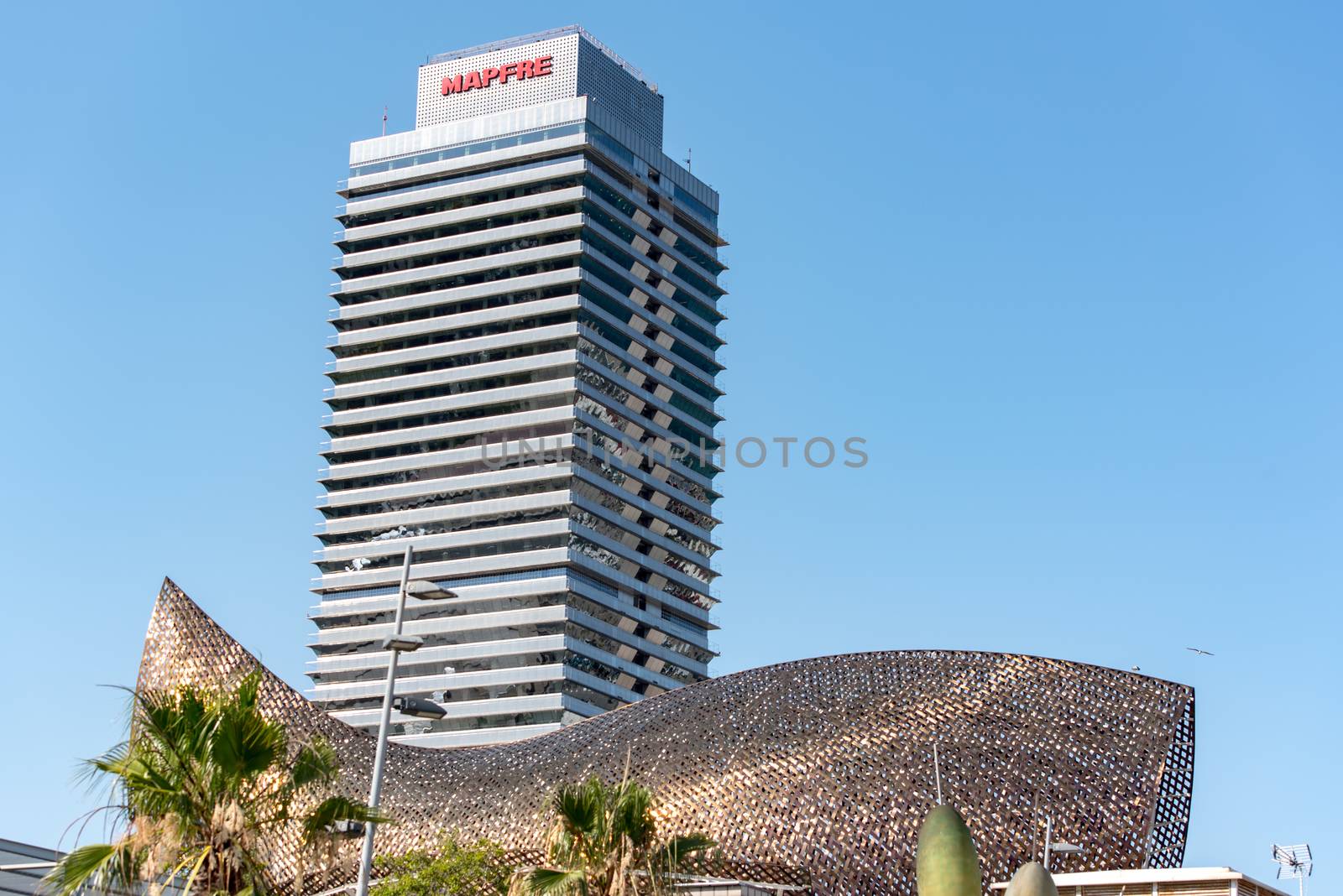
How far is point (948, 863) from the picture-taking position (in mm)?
17531

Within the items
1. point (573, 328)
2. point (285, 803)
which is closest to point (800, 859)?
point (285, 803)

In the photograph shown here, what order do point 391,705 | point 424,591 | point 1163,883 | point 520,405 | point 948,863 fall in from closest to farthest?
point 948,863 < point 391,705 < point 424,591 < point 1163,883 < point 520,405

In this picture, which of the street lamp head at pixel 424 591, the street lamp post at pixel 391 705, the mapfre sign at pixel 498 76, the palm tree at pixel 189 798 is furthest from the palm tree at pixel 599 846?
the mapfre sign at pixel 498 76

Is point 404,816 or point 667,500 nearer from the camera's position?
point 404,816

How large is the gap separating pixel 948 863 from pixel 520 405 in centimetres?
10953

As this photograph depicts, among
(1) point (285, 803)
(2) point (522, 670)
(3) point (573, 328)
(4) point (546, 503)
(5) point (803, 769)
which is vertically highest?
(3) point (573, 328)

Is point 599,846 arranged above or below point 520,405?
below

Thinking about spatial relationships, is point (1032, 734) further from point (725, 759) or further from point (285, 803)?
point (285, 803)

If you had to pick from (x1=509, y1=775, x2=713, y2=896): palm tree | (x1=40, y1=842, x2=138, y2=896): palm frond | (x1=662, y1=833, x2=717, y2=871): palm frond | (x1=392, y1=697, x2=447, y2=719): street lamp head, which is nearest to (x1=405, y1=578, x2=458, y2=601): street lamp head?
(x1=392, y1=697, x2=447, y2=719): street lamp head

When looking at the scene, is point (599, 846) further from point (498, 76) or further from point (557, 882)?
point (498, 76)

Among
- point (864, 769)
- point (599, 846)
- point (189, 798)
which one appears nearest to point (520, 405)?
point (864, 769)

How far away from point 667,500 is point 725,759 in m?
92.9

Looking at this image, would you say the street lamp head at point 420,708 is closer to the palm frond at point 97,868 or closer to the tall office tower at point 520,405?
the palm frond at point 97,868

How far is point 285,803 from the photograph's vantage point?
20.3 m
